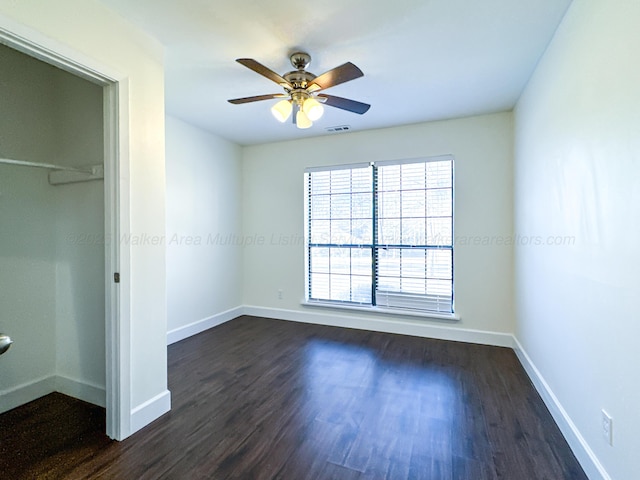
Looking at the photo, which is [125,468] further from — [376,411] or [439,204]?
[439,204]

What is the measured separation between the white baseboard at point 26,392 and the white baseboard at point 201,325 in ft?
3.74

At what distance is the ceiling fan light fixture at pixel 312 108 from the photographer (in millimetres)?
2209

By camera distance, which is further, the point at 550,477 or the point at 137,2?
the point at 137,2

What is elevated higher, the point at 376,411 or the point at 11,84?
the point at 11,84

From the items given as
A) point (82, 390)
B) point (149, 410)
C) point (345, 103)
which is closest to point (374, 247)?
point (345, 103)

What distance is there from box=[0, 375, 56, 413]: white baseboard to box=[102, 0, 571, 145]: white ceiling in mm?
2700

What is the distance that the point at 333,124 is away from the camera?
3.79 metres

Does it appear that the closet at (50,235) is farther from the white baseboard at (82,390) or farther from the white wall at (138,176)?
the white wall at (138,176)

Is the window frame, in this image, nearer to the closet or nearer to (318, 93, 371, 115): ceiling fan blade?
(318, 93, 371, 115): ceiling fan blade

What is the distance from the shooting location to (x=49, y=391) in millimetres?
2441

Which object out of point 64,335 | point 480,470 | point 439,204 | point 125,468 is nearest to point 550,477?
point 480,470

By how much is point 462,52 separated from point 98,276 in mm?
Result: 3248

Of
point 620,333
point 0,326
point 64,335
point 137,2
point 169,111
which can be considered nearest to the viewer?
point 620,333

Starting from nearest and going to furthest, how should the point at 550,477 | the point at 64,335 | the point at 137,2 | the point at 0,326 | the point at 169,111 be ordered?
the point at 550,477 < the point at 137,2 < the point at 0,326 < the point at 64,335 < the point at 169,111
